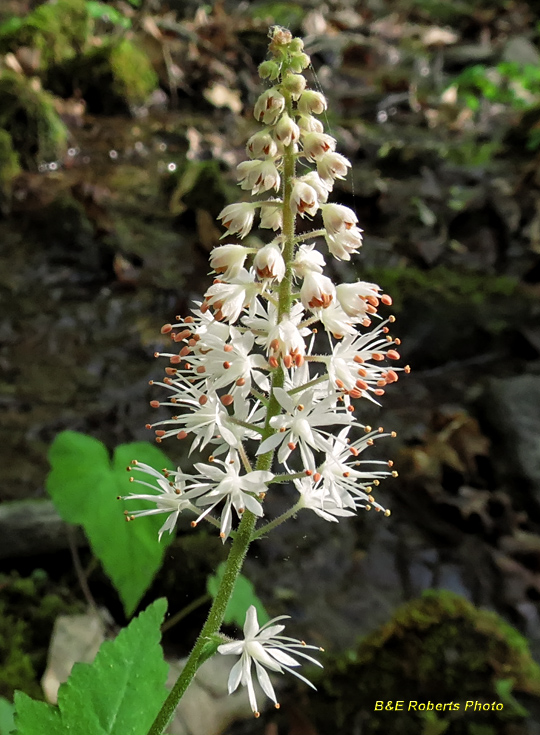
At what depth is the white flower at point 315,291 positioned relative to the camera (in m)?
1.20

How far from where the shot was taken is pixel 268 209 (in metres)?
1.30

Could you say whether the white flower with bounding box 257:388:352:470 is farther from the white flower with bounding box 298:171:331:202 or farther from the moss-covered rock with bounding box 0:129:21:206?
the moss-covered rock with bounding box 0:129:21:206

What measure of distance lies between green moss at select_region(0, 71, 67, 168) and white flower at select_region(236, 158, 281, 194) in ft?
15.4

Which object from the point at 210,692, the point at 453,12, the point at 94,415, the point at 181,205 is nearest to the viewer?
the point at 210,692

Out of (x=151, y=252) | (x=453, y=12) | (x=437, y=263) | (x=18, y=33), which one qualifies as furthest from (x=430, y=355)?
(x=453, y=12)

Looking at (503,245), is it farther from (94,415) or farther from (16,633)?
(16,633)

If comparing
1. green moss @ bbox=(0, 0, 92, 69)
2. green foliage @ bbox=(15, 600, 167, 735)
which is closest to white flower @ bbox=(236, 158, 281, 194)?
green foliage @ bbox=(15, 600, 167, 735)

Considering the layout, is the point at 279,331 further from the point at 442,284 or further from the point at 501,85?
the point at 501,85

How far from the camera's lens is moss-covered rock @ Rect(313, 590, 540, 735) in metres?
2.13

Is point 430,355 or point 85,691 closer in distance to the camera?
point 85,691

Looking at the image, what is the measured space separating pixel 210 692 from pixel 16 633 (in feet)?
2.48

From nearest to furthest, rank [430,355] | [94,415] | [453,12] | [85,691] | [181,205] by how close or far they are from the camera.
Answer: [85,691]
[94,415]
[430,355]
[181,205]
[453,12]

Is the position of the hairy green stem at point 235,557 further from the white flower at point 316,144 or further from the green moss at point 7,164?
the green moss at point 7,164

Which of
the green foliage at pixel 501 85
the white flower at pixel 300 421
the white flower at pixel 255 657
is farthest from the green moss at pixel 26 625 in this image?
the green foliage at pixel 501 85
